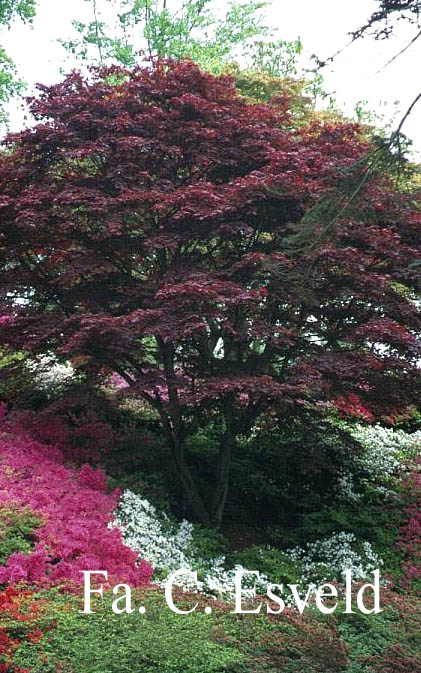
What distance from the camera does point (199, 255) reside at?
22.9 ft

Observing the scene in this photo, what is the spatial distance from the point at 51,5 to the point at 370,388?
1733cm

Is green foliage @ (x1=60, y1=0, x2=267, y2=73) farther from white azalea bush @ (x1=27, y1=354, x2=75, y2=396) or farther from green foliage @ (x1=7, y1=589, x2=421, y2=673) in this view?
green foliage @ (x1=7, y1=589, x2=421, y2=673)

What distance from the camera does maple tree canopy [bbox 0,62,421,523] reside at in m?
6.12

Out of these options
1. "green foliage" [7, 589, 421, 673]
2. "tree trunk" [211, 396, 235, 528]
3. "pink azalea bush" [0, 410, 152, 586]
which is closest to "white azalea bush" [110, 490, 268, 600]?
"pink azalea bush" [0, 410, 152, 586]

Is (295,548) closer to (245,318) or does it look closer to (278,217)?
(245,318)

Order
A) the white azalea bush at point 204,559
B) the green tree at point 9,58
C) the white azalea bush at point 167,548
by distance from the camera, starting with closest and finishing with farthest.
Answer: the white azalea bush at point 167,548 < the white azalea bush at point 204,559 < the green tree at point 9,58

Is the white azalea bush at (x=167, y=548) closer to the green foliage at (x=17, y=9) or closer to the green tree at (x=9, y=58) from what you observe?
the green tree at (x=9, y=58)

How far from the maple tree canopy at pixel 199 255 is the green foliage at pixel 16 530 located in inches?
60.8

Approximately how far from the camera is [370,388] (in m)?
6.80

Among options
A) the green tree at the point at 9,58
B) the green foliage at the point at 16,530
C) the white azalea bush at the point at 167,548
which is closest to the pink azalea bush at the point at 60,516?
the green foliage at the point at 16,530

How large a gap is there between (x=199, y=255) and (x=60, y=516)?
9.36 feet

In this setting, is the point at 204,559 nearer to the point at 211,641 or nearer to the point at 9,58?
the point at 211,641

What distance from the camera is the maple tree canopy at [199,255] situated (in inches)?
241

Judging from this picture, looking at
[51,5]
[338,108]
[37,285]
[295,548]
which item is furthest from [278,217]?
[51,5]
